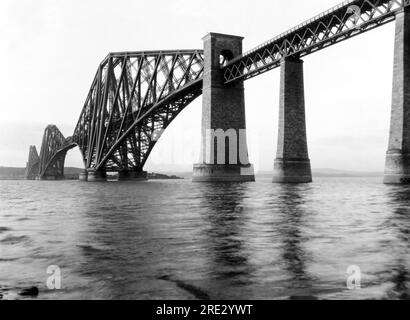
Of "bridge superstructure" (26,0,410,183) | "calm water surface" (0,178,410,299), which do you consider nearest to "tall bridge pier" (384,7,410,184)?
"bridge superstructure" (26,0,410,183)

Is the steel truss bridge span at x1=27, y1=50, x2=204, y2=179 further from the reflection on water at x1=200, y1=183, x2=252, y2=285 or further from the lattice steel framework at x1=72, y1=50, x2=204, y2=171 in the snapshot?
the reflection on water at x1=200, y1=183, x2=252, y2=285

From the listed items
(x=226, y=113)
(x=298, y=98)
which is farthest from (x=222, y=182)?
(x=298, y=98)

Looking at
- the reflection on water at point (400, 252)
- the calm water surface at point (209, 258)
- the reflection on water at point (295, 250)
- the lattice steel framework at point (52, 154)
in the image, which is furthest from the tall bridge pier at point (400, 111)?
the lattice steel framework at point (52, 154)

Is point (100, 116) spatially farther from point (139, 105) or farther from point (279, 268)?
point (279, 268)

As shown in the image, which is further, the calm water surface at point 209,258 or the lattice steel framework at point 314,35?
the lattice steel framework at point 314,35

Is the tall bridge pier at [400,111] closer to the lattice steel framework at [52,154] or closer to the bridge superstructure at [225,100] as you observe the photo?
the bridge superstructure at [225,100]

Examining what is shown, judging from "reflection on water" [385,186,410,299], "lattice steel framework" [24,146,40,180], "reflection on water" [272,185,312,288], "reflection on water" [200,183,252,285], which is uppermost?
"lattice steel framework" [24,146,40,180]
